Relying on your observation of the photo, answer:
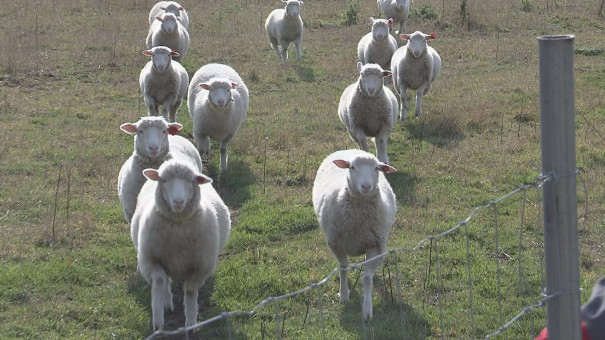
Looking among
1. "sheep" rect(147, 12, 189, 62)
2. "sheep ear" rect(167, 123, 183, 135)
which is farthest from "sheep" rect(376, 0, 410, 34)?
"sheep ear" rect(167, 123, 183, 135)

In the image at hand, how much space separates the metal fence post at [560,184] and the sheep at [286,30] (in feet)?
46.0

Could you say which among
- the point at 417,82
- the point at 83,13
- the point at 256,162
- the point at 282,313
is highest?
the point at 83,13

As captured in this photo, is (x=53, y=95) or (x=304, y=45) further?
(x=304, y=45)

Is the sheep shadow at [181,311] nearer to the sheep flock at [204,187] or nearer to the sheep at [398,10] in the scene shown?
the sheep flock at [204,187]

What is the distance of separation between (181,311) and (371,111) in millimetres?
4138

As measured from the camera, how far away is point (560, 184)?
2752 millimetres

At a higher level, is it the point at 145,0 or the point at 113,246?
the point at 145,0

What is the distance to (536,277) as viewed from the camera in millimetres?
6367

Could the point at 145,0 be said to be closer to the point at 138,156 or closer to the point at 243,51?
the point at 243,51

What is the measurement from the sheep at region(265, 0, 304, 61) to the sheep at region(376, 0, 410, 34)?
10.00 ft

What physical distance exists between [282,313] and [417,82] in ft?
22.6

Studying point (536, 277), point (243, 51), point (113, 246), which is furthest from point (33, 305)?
point (243, 51)

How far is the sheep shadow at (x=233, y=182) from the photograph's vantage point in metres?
8.67

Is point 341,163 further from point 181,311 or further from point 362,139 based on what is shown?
point 362,139
